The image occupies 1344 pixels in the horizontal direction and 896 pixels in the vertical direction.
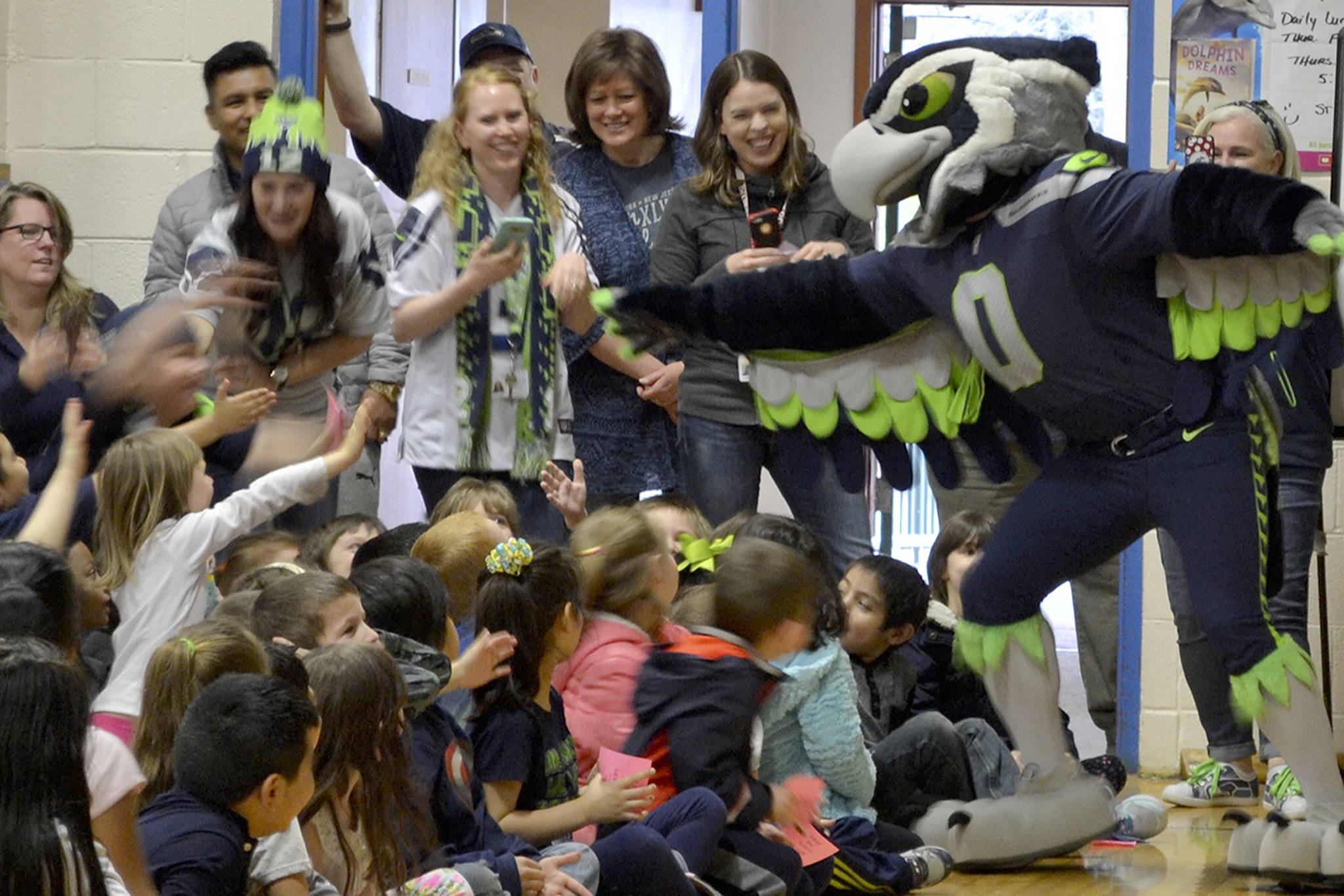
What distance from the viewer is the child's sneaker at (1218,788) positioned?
13.1ft

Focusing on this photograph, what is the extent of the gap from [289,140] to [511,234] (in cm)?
46

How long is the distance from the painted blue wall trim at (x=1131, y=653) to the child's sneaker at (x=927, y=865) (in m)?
1.40

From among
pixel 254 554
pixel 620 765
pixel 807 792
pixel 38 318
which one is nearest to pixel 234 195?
pixel 38 318

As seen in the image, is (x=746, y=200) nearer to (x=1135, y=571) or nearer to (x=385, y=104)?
(x=385, y=104)

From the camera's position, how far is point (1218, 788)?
4.00 meters

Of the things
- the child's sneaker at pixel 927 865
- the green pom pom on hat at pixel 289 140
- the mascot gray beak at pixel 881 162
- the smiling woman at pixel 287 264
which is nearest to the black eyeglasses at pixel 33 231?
the smiling woman at pixel 287 264

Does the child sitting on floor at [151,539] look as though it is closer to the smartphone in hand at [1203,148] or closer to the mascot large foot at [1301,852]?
the mascot large foot at [1301,852]

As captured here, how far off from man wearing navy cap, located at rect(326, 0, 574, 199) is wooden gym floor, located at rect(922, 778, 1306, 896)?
187 centimetres

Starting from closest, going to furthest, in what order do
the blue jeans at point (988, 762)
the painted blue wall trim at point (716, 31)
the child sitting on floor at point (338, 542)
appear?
the child sitting on floor at point (338, 542)
the blue jeans at point (988, 762)
the painted blue wall trim at point (716, 31)

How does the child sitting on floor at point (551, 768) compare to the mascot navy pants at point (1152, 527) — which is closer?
the child sitting on floor at point (551, 768)

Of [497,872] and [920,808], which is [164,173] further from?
[497,872]

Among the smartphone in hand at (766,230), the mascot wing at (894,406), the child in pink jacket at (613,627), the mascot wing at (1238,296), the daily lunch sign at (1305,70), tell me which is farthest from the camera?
the daily lunch sign at (1305,70)

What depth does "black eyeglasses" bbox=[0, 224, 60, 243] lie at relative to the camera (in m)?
3.51

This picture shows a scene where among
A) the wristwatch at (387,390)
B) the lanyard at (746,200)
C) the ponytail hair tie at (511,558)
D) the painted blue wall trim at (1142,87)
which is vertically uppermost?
the painted blue wall trim at (1142,87)
